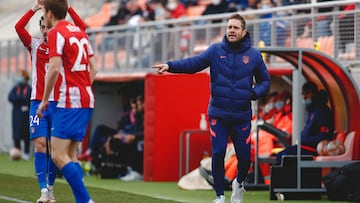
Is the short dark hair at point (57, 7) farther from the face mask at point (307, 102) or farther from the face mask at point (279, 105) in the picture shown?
the face mask at point (279, 105)

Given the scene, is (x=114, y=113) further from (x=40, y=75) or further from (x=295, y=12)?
(x=40, y=75)

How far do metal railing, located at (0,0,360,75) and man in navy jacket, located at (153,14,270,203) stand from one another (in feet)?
12.3

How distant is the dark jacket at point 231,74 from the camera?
1230cm

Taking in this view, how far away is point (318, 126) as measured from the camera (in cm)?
1489

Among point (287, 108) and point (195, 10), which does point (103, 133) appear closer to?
point (287, 108)

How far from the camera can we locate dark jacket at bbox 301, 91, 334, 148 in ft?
48.7

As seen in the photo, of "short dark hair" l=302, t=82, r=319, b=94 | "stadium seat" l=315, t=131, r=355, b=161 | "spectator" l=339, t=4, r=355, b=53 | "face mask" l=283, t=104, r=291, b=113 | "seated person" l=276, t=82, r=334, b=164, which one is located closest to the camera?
"stadium seat" l=315, t=131, r=355, b=161

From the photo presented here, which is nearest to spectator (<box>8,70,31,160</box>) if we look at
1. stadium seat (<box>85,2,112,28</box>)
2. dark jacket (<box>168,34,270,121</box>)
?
stadium seat (<box>85,2,112,28</box>)

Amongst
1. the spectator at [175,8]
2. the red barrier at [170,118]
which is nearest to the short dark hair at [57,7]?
the red barrier at [170,118]

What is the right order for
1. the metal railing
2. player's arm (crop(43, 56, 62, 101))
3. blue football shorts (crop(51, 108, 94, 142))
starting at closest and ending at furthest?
player's arm (crop(43, 56, 62, 101)) < blue football shorts (crop(51, 108, 94, 142)) < the metal railing

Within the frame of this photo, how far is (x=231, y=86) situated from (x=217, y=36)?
24.3 ft

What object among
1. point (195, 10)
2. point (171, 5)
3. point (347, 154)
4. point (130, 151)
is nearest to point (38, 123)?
point (347, 154)

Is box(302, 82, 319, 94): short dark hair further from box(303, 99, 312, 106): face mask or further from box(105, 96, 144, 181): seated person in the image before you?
box(105, 96, 144, 181): seated person

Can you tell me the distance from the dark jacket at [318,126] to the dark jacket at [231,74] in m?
2.58
